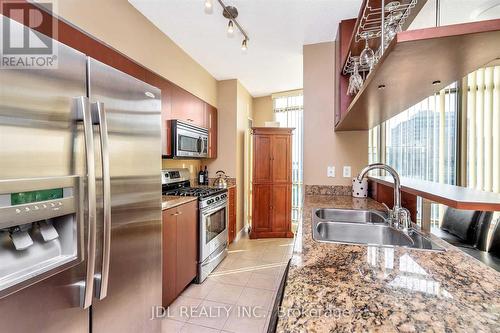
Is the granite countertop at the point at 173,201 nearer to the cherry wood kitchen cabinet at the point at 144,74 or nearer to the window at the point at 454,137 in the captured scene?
the cherry wood kitchen cabinet at the point at 144,74

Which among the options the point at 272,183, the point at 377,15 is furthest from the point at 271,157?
the point at 377,15

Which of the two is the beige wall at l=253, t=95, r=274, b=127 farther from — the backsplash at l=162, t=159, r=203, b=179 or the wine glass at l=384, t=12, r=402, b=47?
the wine glass at l=384, t=12, r=402, b=47

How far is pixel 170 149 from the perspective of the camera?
250 cm

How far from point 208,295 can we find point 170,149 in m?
1.55

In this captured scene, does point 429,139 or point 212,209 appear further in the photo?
point 429,139

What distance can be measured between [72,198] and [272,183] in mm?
3262

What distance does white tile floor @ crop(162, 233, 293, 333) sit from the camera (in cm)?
183

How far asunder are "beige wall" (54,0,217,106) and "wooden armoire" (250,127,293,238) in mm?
1447

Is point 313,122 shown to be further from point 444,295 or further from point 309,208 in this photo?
point 444,295

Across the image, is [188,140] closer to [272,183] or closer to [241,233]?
[272,183]

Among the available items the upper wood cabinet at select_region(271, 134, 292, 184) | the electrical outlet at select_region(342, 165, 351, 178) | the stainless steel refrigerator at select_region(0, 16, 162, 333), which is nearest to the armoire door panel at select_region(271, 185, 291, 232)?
the upper wood cabinet at select_region(271, 134, 292, 184)

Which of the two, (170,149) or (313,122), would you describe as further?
(170,149)

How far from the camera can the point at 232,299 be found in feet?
7.12

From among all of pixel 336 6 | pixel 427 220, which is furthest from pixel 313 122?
pixel 427 220
